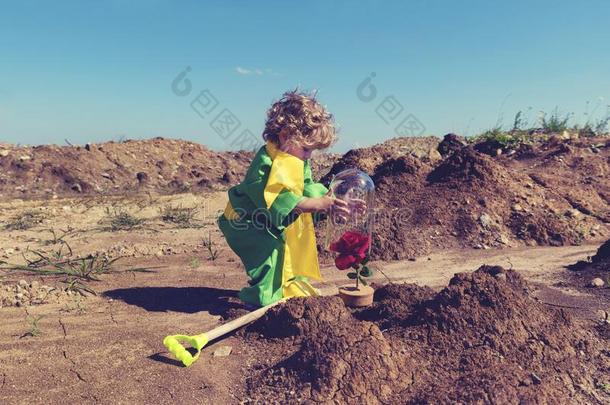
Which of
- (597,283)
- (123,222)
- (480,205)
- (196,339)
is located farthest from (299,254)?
(123,222)

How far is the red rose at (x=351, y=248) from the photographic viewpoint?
3582mm

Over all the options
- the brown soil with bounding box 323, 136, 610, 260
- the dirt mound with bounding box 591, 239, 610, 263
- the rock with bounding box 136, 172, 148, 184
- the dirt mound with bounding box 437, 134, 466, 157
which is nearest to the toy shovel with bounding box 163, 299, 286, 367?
the brown soil with bounding box 323, 136, 610, 260

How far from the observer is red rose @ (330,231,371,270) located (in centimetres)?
358

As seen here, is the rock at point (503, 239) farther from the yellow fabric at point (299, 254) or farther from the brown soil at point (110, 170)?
the brown soil at point (110, 170)

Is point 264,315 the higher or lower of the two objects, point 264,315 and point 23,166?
the lower

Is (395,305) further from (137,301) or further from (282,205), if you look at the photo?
(137,301)

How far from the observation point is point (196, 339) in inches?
116

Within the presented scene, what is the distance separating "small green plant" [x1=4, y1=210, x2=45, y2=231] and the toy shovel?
5.01 meters

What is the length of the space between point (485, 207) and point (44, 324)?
5.11m

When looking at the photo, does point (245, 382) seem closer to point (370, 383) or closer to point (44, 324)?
point (370, 383)

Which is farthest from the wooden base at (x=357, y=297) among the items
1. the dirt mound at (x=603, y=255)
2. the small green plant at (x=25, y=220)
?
the small green plant at (x=25, y=220)

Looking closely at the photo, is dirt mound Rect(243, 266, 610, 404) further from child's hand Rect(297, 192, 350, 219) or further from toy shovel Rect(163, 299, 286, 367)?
child's hand Rect(297, 192, 350, 219)

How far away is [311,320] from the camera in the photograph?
10.1 feet

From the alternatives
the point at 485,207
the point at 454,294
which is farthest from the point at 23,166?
the point at 454,294
